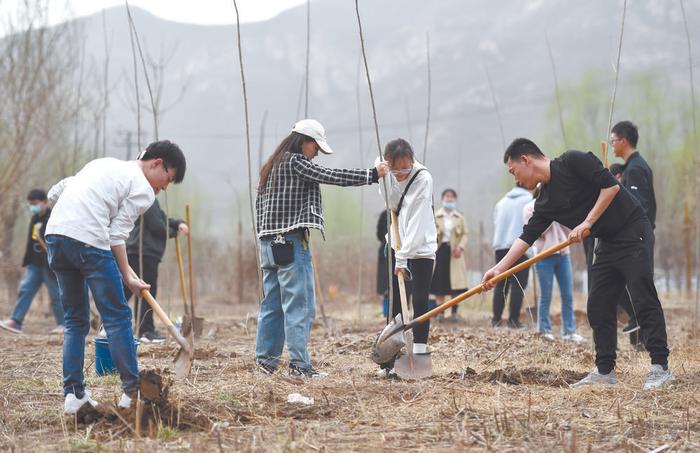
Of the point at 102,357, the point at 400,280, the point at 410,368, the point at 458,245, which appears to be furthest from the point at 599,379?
the point at 458,245

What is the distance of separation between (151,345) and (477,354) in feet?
8.64

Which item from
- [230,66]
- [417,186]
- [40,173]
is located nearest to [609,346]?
[417,186]

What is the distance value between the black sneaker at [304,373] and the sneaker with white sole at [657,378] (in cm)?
179

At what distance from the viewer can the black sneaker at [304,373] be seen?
4.89 m

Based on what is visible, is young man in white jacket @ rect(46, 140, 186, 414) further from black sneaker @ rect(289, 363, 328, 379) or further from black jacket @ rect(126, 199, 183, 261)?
black jacket @ rect(126, 199, 183, 261)

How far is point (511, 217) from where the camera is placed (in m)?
8.44

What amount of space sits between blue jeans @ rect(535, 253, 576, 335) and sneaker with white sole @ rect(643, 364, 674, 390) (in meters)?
3.13

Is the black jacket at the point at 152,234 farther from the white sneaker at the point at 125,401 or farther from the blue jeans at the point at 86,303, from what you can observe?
the white sneaker at the point at 125,401

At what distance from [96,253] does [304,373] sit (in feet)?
5.46

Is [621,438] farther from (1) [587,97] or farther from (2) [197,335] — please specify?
(1) [587,97]

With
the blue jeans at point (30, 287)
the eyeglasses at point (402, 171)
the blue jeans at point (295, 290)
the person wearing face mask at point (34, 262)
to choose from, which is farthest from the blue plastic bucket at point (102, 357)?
the blue jeans at point (30, 287)

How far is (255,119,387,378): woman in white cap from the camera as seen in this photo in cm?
484

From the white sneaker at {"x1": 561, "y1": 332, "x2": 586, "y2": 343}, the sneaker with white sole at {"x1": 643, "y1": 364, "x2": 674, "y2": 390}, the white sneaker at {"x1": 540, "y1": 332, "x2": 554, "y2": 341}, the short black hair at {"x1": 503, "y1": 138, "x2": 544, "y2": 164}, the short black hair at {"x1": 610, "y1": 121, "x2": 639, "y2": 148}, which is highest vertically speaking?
the short black hair at {"x1": 610, "y1": 121, "x2": 639, "y2": 148}

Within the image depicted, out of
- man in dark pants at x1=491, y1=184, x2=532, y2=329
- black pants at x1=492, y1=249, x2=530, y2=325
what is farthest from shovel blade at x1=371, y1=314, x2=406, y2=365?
black pants at x1=492, y1=249, x2=530, y2=325
